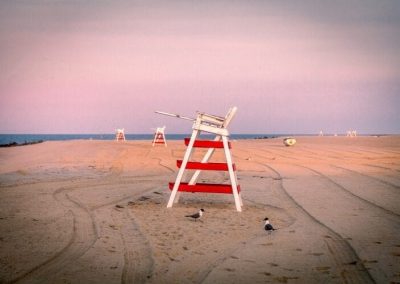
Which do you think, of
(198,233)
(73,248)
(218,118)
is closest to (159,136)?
(218,118)

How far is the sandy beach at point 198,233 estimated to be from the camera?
4.53 meters

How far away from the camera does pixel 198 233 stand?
6.12 m

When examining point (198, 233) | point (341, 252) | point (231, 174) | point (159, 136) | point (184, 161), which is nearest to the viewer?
point (341, 252)

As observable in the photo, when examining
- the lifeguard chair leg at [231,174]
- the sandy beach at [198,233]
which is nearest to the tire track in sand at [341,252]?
the sandy beach at [198,233]

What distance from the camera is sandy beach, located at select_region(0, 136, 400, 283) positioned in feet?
14.9

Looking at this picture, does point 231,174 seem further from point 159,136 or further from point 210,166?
point 159,136

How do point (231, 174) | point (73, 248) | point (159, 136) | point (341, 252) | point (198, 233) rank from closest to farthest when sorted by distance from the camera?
point (341, 252) → point (73, 248) → point (198, 233) → point (231, 174) → point (159, 136)

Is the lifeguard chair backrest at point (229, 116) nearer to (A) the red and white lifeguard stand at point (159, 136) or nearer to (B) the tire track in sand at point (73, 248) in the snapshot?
(B) the tire track in sand at point (73, 248)

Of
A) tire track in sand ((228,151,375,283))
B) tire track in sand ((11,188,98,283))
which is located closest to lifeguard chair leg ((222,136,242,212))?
tire track in sand ((228,151,375,283))

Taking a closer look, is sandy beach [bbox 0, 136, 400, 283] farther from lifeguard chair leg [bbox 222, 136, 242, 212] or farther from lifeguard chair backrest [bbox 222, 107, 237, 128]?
lifeguard chair backrest [bbox 222, 107, 237, 128]

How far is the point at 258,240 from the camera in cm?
579

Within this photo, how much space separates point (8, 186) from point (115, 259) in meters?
6.77

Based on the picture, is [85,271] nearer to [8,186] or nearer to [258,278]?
[258,278]

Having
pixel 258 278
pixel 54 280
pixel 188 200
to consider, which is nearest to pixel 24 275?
pixel 54 280
